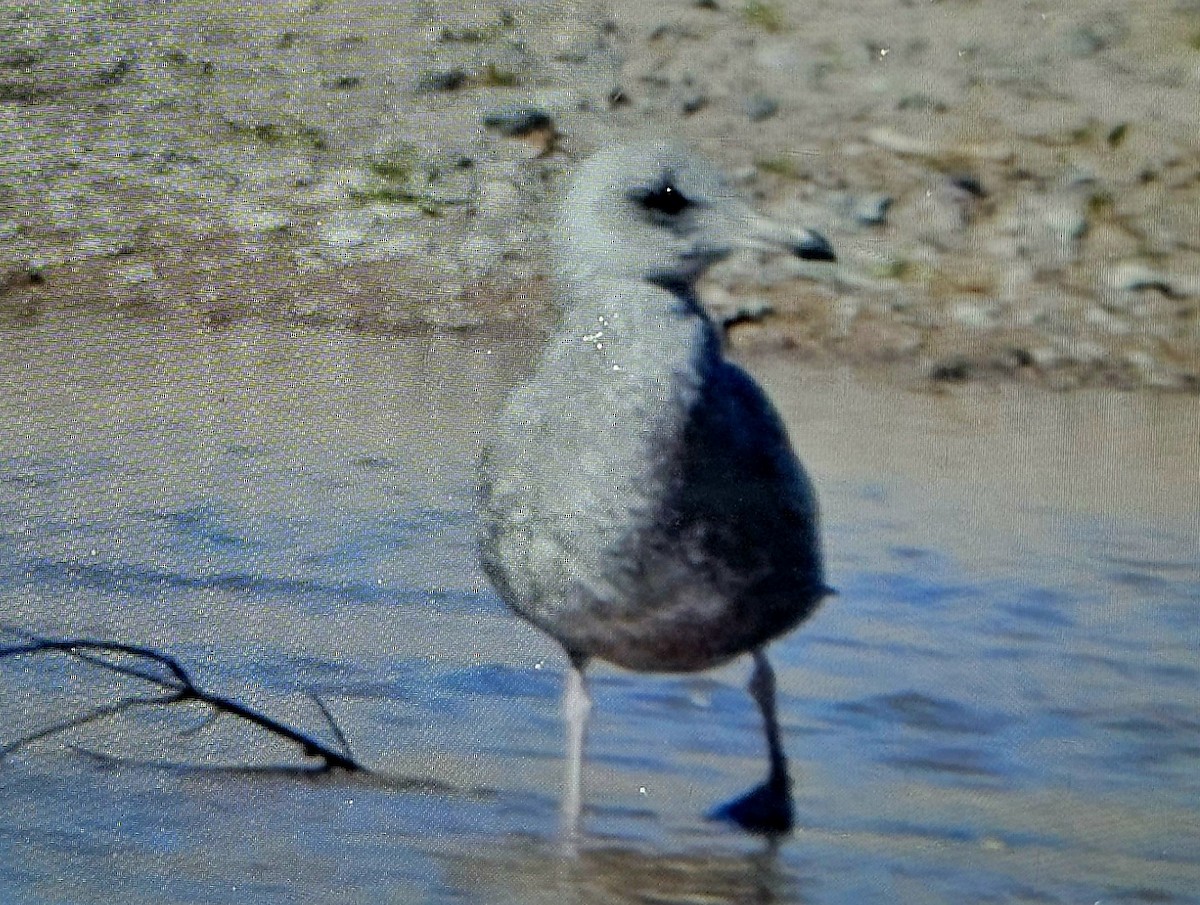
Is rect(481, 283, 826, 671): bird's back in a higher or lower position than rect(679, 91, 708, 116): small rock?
lower

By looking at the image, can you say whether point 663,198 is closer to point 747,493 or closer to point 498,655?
point 747,493

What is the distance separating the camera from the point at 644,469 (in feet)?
4.25

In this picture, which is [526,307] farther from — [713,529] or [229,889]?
[229,889]

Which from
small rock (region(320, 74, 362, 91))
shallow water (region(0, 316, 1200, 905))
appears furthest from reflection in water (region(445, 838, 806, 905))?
small rock (region(320, 74, 362, 91))

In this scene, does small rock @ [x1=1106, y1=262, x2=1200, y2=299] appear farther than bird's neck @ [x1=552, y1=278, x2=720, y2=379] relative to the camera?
No

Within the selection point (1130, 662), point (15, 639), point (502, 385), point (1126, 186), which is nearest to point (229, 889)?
point (15, 639)

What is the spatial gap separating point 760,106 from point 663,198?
109mm

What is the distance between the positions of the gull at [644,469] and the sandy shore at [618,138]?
0.12 ft

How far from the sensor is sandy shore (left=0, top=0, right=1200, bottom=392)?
1193 mm

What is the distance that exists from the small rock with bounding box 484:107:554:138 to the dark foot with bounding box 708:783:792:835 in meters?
0.51

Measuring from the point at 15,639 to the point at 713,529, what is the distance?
1.91 ft

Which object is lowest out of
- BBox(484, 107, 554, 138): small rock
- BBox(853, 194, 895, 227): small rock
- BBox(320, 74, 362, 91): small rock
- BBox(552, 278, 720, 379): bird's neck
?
BBox(552, 278, 720, 379): bird's neck

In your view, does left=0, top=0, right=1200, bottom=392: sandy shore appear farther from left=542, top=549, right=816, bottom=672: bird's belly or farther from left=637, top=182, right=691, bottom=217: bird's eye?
left=542, top=549, right=816, bottom=672: bird's belly

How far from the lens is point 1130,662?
4.00 ft
